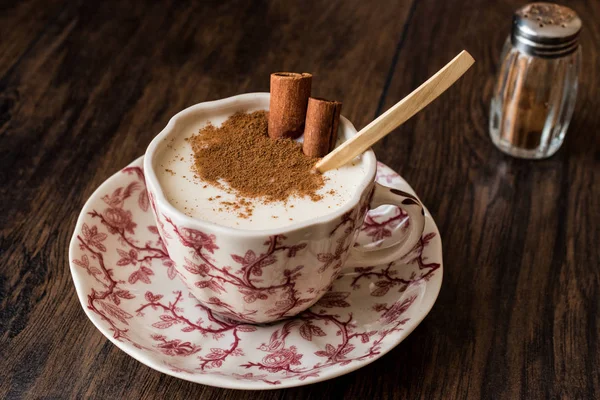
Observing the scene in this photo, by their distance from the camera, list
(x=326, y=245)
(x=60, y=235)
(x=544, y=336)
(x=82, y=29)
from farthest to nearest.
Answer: (x=82, y=29) → (x=60, y=235) → (x=544, y=336) → (x=326, y=245)

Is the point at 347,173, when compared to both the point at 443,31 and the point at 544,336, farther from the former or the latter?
the point at 443,31

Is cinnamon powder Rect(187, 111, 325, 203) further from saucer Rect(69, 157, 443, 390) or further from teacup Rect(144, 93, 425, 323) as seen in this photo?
saucer Rect(69, 157, 443, 390)

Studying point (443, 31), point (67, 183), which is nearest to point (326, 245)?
point (67, 183)

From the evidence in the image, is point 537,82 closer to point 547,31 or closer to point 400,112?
point 547,31

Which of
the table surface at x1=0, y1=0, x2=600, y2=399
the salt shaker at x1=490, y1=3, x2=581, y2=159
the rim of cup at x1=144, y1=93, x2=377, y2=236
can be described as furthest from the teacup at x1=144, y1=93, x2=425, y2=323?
the salt shaker at x1=490, y1=3, x2=581, y2=159

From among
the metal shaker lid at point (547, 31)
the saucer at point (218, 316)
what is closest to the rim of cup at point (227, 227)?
the saucer at point (218, 316)

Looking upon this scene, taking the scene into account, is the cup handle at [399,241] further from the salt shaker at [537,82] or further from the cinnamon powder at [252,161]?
the salt shaker at [537,82]

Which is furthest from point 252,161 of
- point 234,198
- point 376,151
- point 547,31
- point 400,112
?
point 547,31
